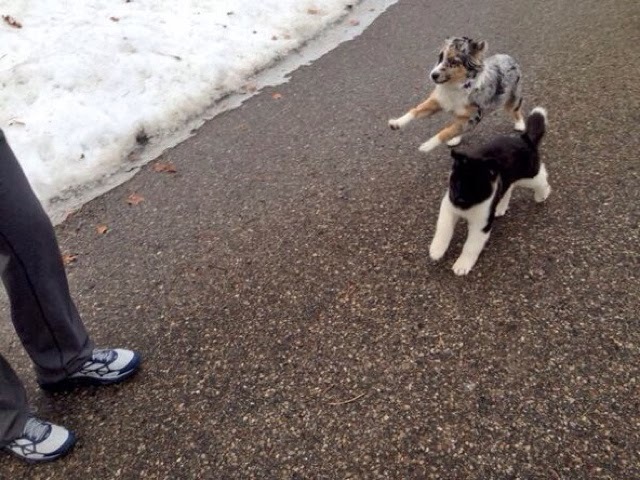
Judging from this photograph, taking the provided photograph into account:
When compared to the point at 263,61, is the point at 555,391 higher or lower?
lower

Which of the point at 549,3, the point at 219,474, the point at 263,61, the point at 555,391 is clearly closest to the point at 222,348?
the point at 219,474

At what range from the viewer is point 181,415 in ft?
8.49

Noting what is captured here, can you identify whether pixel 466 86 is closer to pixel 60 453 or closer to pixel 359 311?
pixel 359 311

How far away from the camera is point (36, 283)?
227 cm

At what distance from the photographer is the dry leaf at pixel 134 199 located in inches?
170

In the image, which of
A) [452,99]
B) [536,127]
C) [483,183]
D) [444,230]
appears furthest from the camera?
[452,99]

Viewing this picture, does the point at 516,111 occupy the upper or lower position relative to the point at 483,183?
lower

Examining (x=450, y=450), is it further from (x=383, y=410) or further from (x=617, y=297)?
(x=617, y=297)

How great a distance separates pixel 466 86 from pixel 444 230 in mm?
1550

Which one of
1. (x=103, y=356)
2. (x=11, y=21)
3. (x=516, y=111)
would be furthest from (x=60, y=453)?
(x=11, y=21)

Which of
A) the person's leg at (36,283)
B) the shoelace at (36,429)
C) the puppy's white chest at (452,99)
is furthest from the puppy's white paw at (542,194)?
the shoelace at (36,429)

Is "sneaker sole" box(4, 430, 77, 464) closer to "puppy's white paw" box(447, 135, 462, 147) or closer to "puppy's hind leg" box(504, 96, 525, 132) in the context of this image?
"puppy's white paw" box(447, 135, 462, 147)

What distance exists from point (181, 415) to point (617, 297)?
252 centimetres

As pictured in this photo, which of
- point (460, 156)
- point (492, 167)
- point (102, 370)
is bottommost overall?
point (102, 370)
